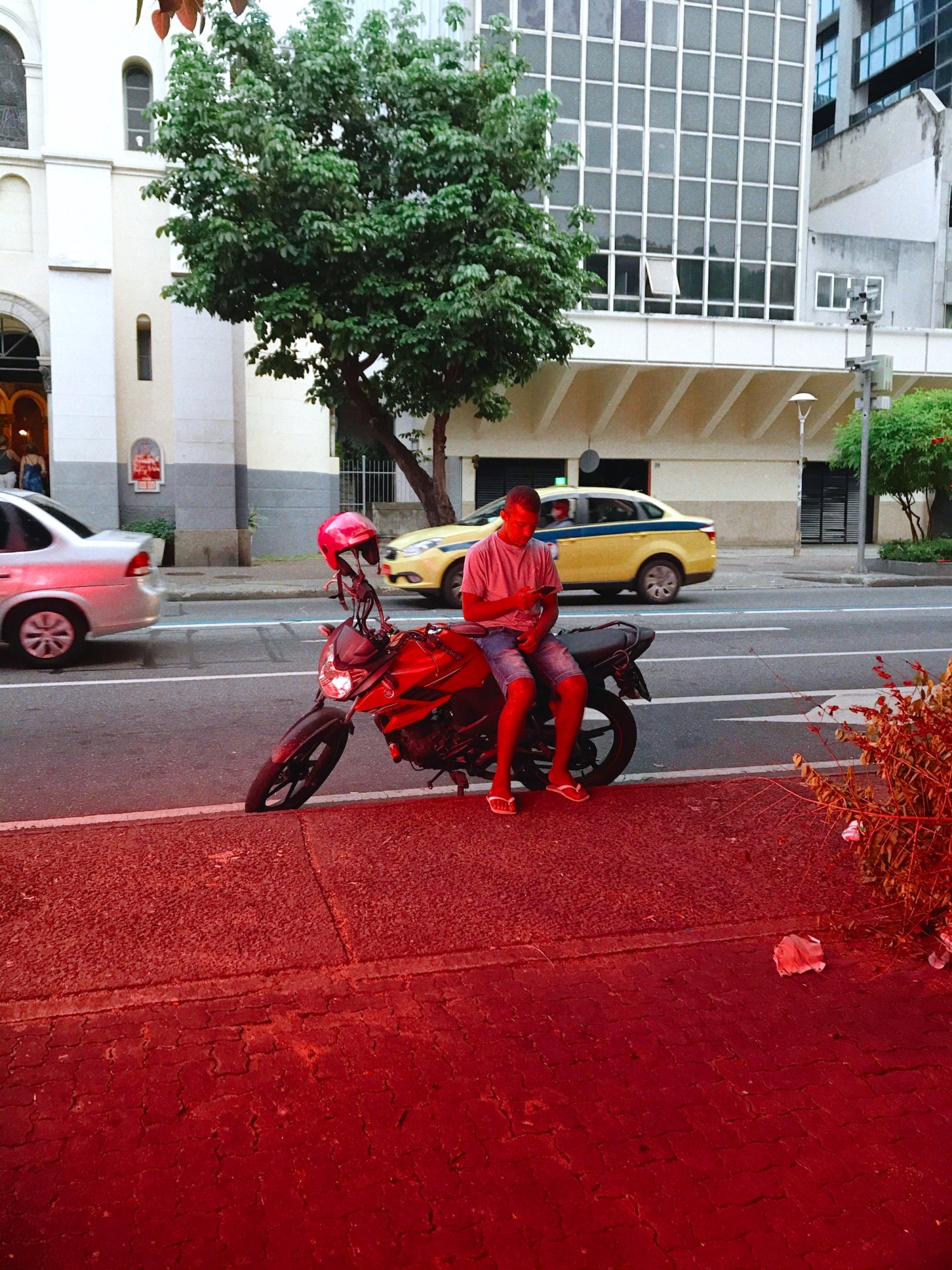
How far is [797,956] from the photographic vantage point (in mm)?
3791

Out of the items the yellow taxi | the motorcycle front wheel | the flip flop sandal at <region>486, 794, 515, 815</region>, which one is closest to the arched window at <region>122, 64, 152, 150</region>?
the yellow taxi

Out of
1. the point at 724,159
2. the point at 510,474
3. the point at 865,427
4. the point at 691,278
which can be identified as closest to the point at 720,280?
the point at 691,278

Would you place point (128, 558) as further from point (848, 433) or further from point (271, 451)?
point (848, 433)

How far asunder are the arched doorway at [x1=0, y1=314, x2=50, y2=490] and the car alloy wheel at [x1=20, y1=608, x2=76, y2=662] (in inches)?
532

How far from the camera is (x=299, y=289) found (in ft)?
53.3

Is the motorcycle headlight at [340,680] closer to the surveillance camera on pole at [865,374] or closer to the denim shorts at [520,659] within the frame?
the denim shorts at [520,659]

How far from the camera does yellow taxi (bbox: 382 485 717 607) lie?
48.6 feet

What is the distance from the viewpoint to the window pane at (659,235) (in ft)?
92.3

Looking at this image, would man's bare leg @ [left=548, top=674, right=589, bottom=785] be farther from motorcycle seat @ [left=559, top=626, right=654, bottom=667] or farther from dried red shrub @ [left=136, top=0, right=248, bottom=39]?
dried red shrub @ [left=136, top=0, right=248, bottom=39]

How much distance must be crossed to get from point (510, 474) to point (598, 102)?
31.4 feet

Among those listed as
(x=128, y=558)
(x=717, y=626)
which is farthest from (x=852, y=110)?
(x=128, y=558)

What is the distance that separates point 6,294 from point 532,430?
13289 millimetres

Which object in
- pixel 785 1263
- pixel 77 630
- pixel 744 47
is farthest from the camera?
pixel 744 47

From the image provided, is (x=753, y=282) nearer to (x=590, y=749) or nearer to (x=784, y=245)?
(x=784, y=245)
